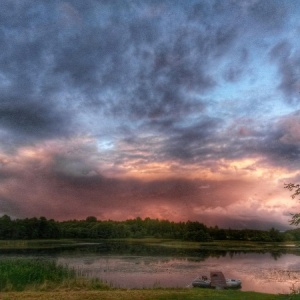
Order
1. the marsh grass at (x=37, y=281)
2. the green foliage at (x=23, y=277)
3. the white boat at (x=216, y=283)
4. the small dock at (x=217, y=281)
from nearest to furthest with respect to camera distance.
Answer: the marsh grass at (x=37, y=281) → the green foliage at (x=23, y=277) → the small dock at (x=217, y=281) → the white boat at (x=216, y=283)

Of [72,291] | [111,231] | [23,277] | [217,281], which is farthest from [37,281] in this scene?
[111,231]

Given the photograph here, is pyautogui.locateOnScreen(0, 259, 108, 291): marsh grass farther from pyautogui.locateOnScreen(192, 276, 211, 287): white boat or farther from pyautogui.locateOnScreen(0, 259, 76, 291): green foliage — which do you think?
pyautogui.locateOnScreen(192, 276, 211, 287): white boat

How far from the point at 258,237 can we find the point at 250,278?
135m

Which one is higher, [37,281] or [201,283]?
[37,281]

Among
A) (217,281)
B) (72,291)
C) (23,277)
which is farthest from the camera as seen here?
(217,281)

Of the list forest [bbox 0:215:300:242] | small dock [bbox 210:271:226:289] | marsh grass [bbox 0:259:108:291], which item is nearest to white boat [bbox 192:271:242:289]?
small dock [bbox 210:271:226:289]

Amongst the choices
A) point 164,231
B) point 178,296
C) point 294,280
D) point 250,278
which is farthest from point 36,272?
point 164,231

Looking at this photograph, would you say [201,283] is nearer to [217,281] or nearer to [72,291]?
[217,281]

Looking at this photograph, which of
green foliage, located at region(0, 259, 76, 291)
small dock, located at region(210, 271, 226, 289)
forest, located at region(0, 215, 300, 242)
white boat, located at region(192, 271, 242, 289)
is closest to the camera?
green foliage, located at region(0, 259, 76, 291)

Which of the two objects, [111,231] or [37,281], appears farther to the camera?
[111,231]

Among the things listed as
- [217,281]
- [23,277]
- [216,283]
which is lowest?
[216,283]

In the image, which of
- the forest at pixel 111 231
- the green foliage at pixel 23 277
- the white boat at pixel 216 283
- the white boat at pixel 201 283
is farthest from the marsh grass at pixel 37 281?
the forest at pixel 111 231

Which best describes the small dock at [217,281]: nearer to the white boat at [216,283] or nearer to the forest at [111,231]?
the white boat at [216,283]

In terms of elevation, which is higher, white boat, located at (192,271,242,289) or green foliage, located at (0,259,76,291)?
green foliage, located at (0,259,76,291)
